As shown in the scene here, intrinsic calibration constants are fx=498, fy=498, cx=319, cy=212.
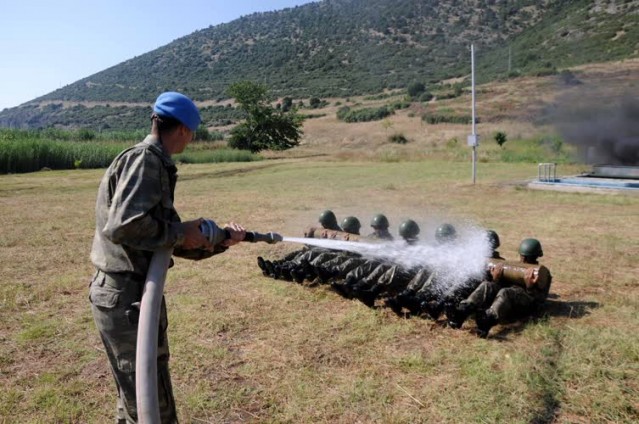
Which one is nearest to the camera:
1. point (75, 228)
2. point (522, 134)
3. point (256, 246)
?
point (256, 246)

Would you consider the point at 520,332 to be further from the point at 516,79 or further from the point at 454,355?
the point at 516,79

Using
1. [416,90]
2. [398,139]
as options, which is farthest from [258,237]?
[416,90]

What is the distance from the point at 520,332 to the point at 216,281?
3.94 metres

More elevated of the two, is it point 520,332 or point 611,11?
point 611,11

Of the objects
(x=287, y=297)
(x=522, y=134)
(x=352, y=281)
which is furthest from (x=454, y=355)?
(x=522, y=134)

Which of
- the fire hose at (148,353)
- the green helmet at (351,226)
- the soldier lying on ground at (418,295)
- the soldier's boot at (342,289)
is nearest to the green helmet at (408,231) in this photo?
the soldier lying on ground at (418,295)

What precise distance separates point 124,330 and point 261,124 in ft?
147

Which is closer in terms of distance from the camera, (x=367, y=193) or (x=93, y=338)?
(x=93, y=338)

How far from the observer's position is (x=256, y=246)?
355 inches

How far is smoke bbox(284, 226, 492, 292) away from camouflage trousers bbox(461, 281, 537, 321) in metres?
0.32

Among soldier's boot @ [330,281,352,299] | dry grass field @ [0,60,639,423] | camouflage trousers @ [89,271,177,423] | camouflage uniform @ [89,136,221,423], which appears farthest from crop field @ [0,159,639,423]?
camouflage uniform @ [89,136,221,423]

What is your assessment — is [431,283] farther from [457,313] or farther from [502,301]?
[502,301]

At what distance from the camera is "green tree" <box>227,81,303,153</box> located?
46.0 meters

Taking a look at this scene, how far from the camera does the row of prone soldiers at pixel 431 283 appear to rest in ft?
16.1
